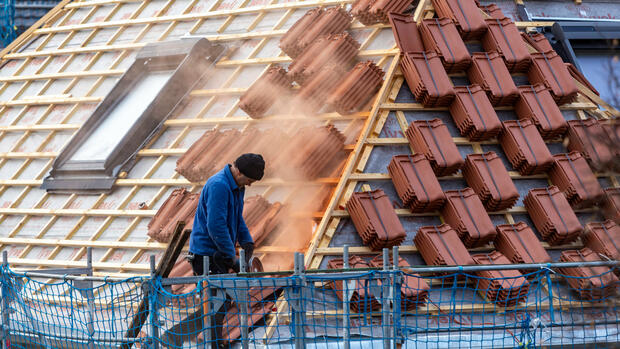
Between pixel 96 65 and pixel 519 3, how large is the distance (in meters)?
5.83

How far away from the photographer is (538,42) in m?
9.41

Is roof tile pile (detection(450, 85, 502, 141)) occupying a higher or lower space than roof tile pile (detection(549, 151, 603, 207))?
higher

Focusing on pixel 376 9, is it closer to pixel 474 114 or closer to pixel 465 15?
pixel 465 15

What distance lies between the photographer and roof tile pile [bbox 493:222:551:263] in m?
7.62

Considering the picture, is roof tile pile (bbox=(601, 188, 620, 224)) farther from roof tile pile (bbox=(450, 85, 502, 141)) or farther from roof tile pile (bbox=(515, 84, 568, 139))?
roof tile pile (bbox=(515, 84, 568, 139))

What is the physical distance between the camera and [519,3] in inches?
439

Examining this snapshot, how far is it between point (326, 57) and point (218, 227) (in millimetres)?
3123

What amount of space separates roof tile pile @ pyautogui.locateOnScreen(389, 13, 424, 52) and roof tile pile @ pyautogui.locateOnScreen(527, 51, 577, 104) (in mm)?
1265

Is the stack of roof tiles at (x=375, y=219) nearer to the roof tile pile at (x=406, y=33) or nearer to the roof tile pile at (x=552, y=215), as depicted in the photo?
the roof tile pile at (x=552, y=215)

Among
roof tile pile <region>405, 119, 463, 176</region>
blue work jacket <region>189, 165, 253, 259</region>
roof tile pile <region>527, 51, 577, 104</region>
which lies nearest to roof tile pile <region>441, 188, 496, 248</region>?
roof tile pile <region>405, 119, 463, 176</region>

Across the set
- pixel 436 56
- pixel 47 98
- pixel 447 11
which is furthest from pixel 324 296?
pixel 47 98

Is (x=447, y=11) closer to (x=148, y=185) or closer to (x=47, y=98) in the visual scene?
(x=148, y=185)

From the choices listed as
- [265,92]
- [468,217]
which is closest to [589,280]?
[468,217]

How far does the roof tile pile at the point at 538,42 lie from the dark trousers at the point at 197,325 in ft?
15.5
